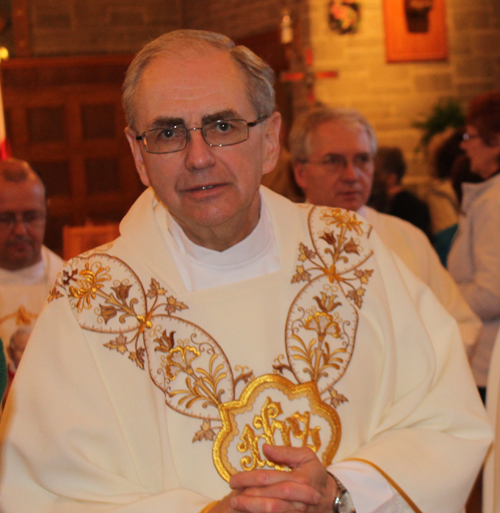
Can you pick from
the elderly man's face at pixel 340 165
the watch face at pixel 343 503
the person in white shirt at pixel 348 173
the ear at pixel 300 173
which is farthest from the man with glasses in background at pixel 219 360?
the ear at pixel 300 173

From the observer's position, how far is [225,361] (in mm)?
1993

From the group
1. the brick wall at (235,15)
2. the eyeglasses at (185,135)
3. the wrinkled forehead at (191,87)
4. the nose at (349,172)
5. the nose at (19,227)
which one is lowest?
the nose at (19,227)

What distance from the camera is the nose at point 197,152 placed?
1.95 metres

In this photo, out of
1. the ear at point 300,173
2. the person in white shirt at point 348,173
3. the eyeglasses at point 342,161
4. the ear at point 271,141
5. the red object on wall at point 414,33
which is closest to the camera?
the ear at point 271,141

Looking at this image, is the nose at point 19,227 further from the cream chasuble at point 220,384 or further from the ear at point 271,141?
the ear at point 271,141

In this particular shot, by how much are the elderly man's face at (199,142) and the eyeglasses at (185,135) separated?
0.01 metres

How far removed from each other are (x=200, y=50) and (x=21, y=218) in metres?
Result: 1.44

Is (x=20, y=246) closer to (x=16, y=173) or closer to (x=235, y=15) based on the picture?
(x=16, y=173)

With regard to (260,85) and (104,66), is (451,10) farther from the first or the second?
(260,85)

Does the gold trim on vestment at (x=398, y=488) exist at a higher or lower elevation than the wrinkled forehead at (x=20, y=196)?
lower

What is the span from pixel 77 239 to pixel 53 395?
182 centimetres

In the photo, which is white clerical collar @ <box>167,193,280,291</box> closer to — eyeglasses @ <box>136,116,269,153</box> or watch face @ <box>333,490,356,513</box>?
eyeglasses @ <box>136,116,269,153</box>

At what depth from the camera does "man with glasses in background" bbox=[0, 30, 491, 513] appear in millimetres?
1860

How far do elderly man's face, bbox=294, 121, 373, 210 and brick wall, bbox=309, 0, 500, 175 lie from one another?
15.0ft
